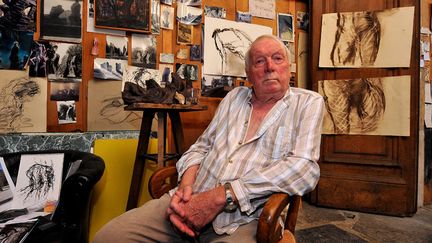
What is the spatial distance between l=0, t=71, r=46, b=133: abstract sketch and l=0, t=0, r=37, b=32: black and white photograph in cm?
28

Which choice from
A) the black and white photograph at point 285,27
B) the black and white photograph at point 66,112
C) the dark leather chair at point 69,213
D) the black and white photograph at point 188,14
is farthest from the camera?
the black and white photograph at point 285,27

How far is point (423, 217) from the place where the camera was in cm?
238

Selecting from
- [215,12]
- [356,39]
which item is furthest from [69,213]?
[356,39]

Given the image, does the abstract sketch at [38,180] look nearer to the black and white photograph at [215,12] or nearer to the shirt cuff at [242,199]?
the shirt cuff at [242,199]

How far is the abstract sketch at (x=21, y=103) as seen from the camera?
70.0 inches

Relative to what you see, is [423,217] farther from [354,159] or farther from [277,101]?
[277,101]

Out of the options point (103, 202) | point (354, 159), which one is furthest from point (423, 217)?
point (103, 202)

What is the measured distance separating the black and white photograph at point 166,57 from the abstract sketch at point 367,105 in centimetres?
134

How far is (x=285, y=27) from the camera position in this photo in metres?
2.76

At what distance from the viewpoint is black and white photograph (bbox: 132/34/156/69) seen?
2141 millimetres

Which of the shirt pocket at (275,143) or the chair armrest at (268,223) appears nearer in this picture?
the chair armrest at (268,223)

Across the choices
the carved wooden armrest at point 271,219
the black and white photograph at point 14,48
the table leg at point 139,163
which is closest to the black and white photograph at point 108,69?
the black and white photograph at point 14,48

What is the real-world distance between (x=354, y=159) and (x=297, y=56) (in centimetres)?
109

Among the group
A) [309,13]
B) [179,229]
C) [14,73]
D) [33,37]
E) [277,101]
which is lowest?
[179,229]
